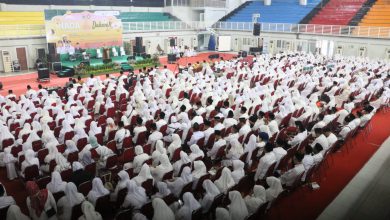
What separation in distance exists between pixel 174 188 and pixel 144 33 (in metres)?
27.0

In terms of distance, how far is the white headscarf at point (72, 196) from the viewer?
6441mm

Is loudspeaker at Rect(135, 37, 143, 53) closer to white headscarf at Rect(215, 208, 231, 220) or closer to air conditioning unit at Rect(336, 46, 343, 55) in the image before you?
air conditioning unit at Rect(336, 46, 343, 55)

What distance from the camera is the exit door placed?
967 inches

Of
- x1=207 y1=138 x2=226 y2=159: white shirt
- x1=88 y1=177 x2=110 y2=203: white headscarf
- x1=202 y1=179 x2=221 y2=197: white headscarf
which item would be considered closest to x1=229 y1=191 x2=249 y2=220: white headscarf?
x1=202 y1=179 x2=221 y2=197: white headscarf

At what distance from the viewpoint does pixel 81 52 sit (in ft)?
91.9

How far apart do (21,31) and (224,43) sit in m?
20.3

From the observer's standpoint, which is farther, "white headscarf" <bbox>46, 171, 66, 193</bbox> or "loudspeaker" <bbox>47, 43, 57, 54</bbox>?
"loudspeaker" <bbox>47, 43, 57, 54</bbox>

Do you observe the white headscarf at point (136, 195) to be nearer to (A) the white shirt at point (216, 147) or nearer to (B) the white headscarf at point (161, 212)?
(B) the white headscarf at point (161, 212)

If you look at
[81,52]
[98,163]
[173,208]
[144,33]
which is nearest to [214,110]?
[98,163]

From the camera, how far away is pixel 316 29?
3052 cm

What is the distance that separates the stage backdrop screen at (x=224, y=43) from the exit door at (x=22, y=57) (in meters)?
19.8

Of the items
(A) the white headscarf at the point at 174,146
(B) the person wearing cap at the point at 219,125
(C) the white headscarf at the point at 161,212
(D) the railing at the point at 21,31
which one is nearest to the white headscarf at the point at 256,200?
(C) the white headscarf at the point at 161,212

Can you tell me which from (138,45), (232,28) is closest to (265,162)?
(138,45)

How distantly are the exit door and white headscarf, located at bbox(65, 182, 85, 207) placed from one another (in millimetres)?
21780
